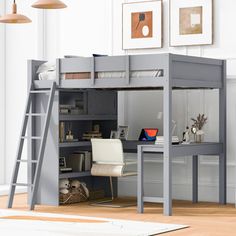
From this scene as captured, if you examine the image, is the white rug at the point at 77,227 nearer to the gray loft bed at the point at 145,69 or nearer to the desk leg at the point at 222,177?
the gray loft bed at the point at 145,69

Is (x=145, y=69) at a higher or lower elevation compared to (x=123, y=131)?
higher

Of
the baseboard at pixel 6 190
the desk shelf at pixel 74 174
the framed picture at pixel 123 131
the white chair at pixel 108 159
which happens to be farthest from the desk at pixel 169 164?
the baseboard at pixel 6 190

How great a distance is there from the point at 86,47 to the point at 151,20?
1.04m

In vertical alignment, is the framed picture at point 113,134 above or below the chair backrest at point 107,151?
above

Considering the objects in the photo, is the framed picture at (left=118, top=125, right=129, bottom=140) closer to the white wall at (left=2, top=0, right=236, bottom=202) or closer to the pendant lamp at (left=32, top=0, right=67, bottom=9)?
the white wall at (left=2, top=0, right=236, bottom=202)

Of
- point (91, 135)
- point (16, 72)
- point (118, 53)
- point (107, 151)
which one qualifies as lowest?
point (107, 151)

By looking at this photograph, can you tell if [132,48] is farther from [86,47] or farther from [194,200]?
[194,200]

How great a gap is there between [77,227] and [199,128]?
96.3 inches

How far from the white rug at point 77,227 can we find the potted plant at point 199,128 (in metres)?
1.77

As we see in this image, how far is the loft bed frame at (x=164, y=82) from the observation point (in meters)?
7.32

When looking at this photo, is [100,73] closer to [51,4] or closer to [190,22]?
[51,4]

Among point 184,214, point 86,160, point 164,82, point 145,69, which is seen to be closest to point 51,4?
point 145,69

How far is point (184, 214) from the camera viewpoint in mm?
7410

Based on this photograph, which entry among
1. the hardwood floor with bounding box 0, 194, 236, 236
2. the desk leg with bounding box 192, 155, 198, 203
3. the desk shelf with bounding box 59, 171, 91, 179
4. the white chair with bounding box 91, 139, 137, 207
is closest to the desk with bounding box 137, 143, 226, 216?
the desk leg with bounding box 192, 155, 198, 203
